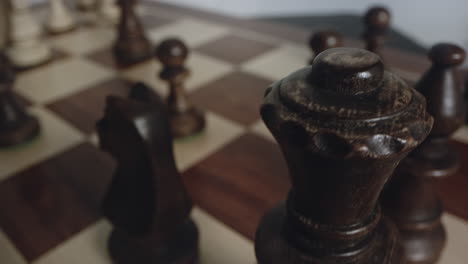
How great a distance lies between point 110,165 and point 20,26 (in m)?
0.72

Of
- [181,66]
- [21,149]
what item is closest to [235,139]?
[181,66]

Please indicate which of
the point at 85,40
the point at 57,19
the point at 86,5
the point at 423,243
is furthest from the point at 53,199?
the point at 86,5

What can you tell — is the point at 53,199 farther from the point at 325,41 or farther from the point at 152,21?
the point at 152,21

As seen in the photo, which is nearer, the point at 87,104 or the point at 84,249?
the point at 84,249

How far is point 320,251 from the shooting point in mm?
350

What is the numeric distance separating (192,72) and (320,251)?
0.94m

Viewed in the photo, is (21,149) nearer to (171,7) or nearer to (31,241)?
(31,241)

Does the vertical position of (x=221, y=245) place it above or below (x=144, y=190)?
below

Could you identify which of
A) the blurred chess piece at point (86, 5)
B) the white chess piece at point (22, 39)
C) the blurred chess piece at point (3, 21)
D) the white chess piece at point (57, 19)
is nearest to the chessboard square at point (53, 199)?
the white chess piece at point (22, 39)

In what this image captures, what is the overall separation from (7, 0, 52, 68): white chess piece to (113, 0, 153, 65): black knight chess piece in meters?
0.26

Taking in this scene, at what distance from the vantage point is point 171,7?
5.92 feet

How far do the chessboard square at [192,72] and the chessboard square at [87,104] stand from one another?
6 centimetres

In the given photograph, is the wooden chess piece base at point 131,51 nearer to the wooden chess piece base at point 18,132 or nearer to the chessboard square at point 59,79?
the chessboard square at point 59,79

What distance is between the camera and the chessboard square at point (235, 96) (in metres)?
0.99
